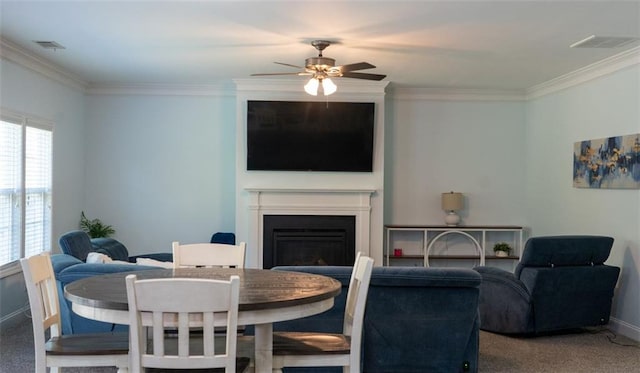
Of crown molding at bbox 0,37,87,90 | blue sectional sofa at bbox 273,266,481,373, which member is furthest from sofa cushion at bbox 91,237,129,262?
blue sectional sofa at bbox 273,266,481,373

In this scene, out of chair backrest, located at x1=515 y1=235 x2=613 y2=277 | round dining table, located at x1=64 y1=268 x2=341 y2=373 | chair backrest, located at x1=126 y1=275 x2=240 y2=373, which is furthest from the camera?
chair backrest, located at x1=515 y1=235 x2=613 y2=277

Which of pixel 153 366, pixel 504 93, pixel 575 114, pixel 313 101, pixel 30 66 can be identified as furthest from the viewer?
pixel 504 93

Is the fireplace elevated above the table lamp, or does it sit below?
below

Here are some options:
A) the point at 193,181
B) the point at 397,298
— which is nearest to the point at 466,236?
the point at 193,181

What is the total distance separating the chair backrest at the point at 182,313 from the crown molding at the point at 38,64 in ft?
12.7

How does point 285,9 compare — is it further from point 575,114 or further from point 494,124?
point 494,124

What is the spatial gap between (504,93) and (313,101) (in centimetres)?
250

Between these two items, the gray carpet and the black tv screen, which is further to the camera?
the black tv screen

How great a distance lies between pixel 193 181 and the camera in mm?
7344

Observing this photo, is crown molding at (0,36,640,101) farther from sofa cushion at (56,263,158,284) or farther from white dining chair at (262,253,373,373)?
white dining chair at (262,253,373,373)

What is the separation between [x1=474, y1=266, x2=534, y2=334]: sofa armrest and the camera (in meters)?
4.96

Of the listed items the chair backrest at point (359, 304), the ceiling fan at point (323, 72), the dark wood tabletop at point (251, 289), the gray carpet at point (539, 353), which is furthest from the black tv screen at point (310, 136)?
the chair backrest at point (359, 304)

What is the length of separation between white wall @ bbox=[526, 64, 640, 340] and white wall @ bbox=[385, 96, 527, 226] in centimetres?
22

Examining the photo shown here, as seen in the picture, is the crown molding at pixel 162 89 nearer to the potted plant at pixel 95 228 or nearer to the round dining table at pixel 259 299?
the potted plant at pixel 95 228
